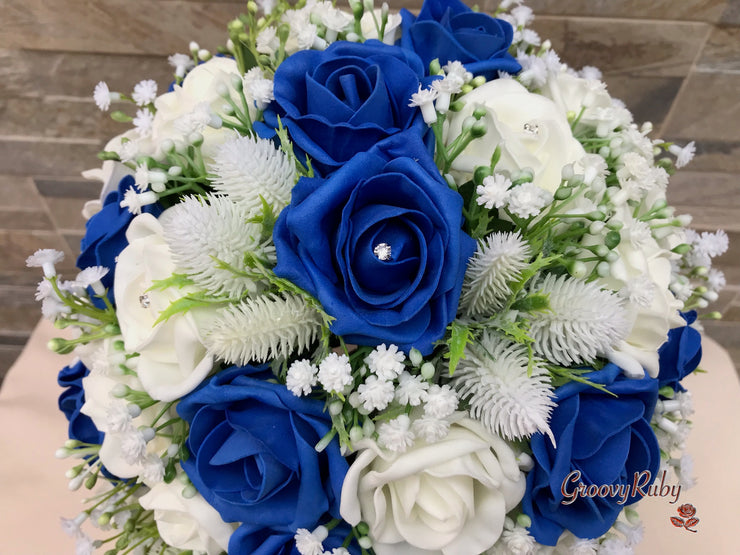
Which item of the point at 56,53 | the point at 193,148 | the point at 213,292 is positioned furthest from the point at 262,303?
the point at 56,53

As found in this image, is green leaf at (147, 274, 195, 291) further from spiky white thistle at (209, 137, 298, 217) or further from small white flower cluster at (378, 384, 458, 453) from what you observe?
small white flower cluster at (378, 384, 458, 453)

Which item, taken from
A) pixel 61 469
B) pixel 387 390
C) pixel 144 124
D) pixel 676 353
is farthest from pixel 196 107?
pixel 61 469

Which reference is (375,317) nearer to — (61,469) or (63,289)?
(63,289)

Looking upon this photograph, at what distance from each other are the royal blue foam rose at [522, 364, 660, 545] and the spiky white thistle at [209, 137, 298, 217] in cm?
29

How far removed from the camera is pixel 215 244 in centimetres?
39

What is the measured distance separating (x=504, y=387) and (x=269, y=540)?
0.82ft

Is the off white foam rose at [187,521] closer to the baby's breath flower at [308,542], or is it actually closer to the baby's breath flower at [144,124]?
the baby's breath flower at [308,542]

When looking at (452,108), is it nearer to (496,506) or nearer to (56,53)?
(496,506)

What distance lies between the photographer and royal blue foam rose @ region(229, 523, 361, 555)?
46 cm

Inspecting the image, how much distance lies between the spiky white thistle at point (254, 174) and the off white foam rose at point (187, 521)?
26 centimetres

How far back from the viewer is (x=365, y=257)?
383 millimetres

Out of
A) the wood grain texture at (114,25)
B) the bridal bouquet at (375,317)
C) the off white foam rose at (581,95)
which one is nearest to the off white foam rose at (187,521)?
the bridal bouquet at (375,317)

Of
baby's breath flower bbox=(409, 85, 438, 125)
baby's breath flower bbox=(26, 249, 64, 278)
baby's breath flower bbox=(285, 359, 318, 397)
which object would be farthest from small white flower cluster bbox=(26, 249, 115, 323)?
baby's breath flower bbox=(409, 85, 438, 125)

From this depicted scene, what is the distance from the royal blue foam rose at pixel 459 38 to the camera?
0.54 metres
